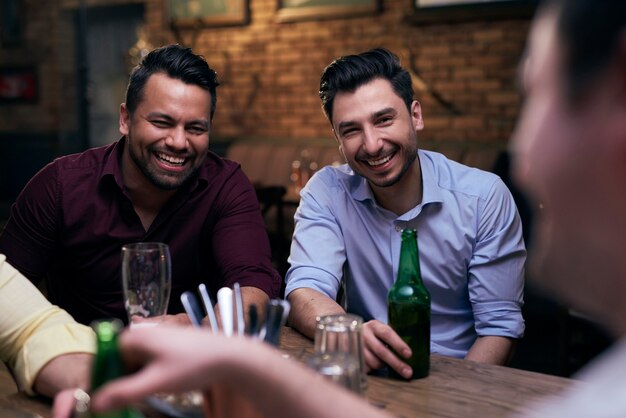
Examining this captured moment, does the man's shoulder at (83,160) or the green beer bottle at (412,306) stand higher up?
the man's shoulder at (83,160)

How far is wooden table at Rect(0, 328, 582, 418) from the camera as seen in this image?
1276 mm

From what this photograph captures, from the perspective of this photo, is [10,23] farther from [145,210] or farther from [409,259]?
[409,259]

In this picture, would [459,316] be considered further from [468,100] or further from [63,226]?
[468,100]

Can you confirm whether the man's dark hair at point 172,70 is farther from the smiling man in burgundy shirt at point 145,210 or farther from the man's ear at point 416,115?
the man's ear at point 416,115

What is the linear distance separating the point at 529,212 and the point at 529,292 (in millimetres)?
515

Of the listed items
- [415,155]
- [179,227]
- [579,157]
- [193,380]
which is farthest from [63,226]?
[579,157]

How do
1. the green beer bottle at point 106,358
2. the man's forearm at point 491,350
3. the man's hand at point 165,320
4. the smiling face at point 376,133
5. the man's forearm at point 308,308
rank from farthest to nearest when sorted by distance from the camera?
the smiling face at point 376,133, the man's forearm at point 491,350, the man's forearm at point 308,308, the man's hand at point 165,320, the green beer bottle at point 106,358

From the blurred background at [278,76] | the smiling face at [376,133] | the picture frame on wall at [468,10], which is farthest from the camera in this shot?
the blurred background at [278,76]

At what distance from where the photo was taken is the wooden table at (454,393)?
4.19 ft

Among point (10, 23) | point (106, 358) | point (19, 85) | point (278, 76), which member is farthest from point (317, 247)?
point (10, 23)

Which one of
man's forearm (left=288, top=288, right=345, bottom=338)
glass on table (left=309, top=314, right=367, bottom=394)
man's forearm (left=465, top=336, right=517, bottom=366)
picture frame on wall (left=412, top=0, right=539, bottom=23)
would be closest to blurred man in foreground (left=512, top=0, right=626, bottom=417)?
glass on table (left=309, top=314, right=367, bottom=394)

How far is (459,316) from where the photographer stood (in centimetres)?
212

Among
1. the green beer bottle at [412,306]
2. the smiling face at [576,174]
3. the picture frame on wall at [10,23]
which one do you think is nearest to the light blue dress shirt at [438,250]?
the green beer bottle at [412,306]

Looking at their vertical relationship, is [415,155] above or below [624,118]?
below
